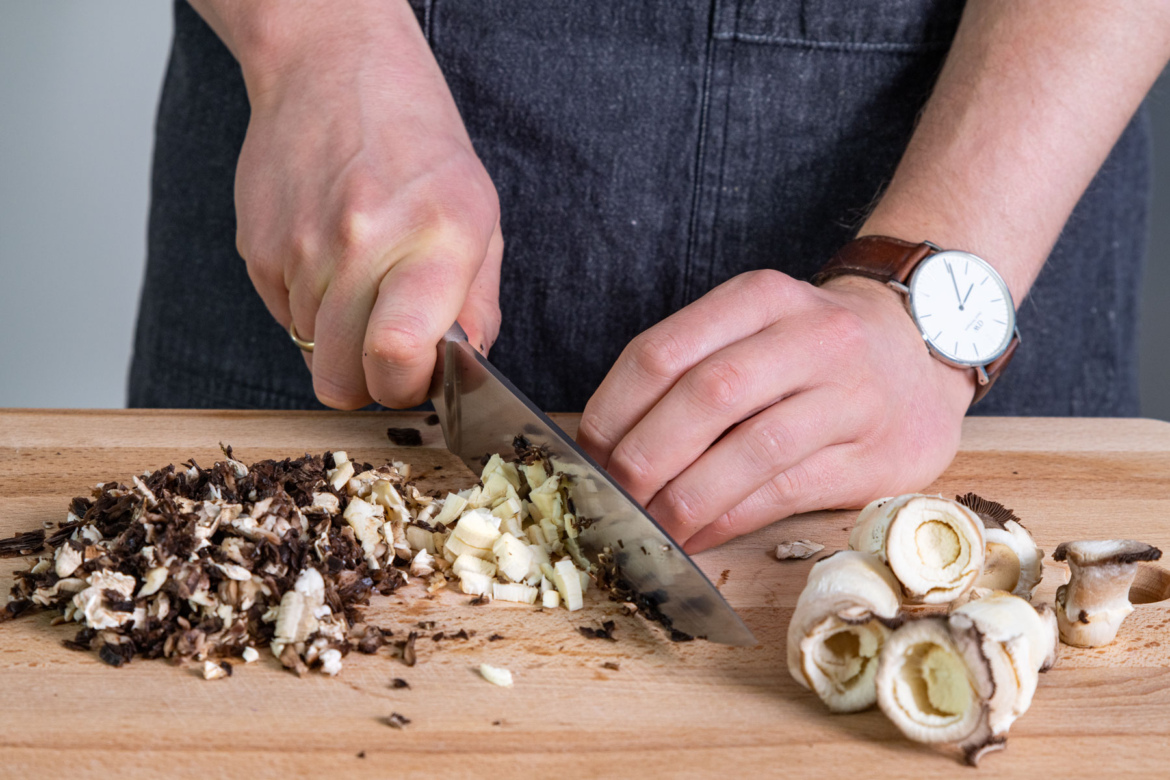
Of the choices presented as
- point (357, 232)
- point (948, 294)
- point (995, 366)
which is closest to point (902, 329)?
point (948, 294)

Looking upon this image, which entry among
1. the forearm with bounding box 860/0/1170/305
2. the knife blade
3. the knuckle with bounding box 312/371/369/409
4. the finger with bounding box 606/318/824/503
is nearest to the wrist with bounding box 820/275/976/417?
the forearm with bounding box 860/0/1170/305

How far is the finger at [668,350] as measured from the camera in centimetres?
104

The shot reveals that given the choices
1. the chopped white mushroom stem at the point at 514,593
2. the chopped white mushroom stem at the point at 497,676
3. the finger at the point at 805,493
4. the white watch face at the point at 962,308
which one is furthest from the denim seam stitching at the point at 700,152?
the chopped white mushroom stem at the point at 497,676

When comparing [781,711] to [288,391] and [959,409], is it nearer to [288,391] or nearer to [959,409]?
[959,409]

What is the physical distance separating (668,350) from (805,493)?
0.25 meters

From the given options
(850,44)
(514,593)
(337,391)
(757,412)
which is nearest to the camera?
(514,593)

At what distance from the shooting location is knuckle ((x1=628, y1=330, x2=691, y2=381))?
1.03 metres

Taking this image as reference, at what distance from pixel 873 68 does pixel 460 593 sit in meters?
1.13

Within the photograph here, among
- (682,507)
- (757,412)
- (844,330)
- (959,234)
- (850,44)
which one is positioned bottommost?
(682,507)

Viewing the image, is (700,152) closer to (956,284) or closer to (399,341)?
(956,284)

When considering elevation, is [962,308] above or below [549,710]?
above

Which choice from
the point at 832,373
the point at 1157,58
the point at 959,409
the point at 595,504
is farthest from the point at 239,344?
the point at 1157,58

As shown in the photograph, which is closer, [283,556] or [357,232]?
[283,556]

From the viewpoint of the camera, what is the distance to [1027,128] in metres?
1.31
